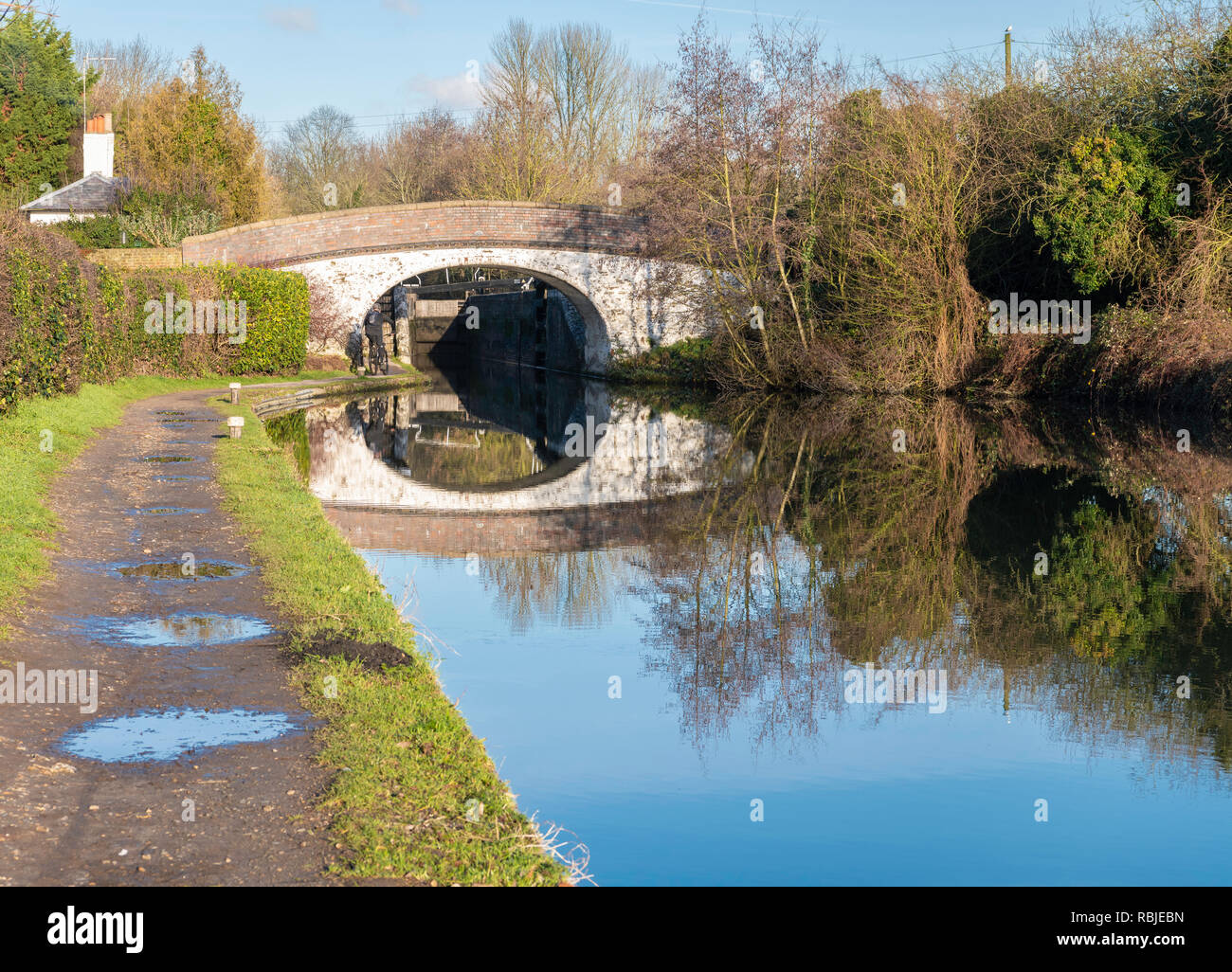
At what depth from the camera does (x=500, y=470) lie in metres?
16.8

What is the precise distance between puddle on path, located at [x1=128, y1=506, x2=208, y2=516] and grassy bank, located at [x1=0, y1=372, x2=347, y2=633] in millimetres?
700

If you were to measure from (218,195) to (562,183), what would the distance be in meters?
11.9

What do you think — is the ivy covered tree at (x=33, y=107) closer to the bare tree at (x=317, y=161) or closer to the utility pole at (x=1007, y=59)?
the bare tree at (x=317, y=161)

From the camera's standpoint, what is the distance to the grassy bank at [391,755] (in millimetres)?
3932

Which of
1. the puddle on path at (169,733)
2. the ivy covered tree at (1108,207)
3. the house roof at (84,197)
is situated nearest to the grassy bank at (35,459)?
the puddle on path at (169,733)

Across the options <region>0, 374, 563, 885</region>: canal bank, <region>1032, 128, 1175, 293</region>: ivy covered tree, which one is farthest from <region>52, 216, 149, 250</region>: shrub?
<region>0, 374, 563, 885</region>: canal bank

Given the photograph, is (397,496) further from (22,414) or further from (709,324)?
(709,324)

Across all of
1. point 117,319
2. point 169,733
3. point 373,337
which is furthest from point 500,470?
point 373,337

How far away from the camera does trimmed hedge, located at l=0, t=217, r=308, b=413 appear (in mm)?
13438

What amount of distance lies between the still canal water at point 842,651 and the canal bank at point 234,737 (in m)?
0.57

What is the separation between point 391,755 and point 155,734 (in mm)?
1048

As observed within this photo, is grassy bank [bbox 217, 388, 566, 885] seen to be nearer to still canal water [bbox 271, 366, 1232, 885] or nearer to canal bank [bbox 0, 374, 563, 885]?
canal bank [bbox 0, 374, 563, 885]
